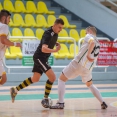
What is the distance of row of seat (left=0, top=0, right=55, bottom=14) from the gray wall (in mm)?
1397

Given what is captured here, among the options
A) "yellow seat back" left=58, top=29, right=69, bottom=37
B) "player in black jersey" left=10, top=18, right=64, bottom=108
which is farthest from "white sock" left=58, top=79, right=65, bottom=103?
"yellow seat back" left=58, top=29, right=69, bottom=37

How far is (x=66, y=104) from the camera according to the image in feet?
28.5

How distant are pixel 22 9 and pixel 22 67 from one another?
194 inches

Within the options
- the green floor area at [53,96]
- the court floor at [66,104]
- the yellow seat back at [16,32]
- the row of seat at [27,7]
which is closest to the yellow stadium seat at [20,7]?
the row of seat at [27,7]

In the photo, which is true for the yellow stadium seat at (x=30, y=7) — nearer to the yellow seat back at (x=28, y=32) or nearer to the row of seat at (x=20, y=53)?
the yellow seat back at (x=28, y=32)

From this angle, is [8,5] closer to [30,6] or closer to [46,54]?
[30,6]

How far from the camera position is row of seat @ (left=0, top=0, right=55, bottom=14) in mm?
16750

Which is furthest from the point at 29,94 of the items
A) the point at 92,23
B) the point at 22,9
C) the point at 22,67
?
the point at 92,23

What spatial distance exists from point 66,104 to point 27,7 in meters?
9.28

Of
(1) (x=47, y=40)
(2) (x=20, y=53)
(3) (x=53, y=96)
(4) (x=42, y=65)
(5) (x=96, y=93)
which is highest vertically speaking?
(1) (x=47, y=40)

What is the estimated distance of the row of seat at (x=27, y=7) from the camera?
55.0 ft

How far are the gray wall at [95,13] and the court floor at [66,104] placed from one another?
6498 mm

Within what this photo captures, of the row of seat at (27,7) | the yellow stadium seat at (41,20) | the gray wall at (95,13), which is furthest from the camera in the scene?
the gray wall at (95,13)

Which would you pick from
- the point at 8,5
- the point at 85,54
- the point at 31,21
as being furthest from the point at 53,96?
the point at 8,5
